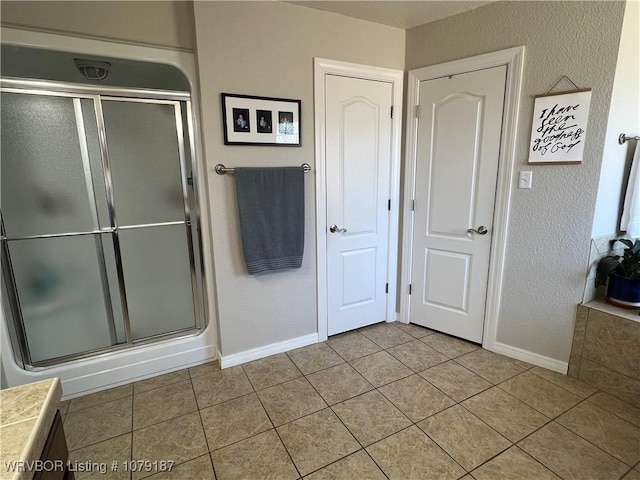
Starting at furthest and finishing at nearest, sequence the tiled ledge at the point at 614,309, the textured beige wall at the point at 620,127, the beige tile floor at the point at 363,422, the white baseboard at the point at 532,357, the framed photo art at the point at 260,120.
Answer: the white baseboard at the point at 532,357 < the framed photo art at the point at 260,120 < the tiled ledge at the point at 614,309 < the textured beige wall at the point at 620,127 < the beige tile floor at the point at 363,422

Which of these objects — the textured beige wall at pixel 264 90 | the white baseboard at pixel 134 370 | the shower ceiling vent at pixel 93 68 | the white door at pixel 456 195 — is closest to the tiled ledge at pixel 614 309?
the white door at pixel 456 195

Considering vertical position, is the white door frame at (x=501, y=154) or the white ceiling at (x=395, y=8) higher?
the white ceiling at (x=395, y=8)

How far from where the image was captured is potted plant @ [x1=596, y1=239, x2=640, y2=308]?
191 cm

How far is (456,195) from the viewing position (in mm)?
2441

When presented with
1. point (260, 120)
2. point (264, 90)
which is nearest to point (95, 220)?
point (260, 120)

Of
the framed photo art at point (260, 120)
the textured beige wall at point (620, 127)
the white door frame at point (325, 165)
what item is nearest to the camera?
the textured beige wall at point (620, 127)

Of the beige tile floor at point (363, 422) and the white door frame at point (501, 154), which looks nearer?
the beige tile floor at point (363, 422)

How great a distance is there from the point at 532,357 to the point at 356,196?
1651 mm

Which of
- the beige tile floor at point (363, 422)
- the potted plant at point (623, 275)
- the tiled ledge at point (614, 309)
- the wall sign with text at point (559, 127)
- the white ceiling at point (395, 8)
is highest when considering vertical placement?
the white ceiling at point (395, 8)

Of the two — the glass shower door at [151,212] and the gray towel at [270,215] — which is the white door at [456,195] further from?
the glass shower door at [151,212]

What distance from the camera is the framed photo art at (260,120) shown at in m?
2.03

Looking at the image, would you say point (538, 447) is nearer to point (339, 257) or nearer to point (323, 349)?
point (323, 349)

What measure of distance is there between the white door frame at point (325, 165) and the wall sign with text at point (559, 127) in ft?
3.06

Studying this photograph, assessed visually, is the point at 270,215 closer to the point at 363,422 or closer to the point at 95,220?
the point at 95,220
